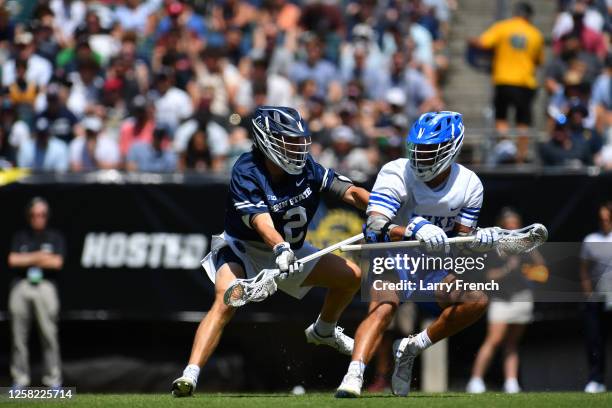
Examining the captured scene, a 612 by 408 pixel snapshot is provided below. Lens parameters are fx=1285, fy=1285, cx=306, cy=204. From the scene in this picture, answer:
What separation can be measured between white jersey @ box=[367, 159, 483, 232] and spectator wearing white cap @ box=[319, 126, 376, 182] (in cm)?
491

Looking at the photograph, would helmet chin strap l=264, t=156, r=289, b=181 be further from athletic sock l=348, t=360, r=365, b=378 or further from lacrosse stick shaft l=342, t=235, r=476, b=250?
athletic sock l=348, t=360, r=365, b=378

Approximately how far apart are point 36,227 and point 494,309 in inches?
197

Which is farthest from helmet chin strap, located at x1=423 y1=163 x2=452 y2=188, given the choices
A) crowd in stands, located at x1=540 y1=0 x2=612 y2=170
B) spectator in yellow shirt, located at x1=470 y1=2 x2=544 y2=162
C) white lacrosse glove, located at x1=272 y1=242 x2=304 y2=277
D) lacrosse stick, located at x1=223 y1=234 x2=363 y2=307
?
spectator in yellow shirt, located at x1=470 y1=2 x2=544 y2=162

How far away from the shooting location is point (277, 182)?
31.0 ft

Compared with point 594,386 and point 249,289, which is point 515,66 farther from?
point 249,289

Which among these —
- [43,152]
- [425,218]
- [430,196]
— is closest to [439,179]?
[430,196]

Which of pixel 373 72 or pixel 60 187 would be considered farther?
pixel 373 72

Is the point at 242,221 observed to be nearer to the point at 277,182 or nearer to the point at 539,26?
the point at 277,182

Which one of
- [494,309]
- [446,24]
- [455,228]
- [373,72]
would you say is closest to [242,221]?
[455,228]

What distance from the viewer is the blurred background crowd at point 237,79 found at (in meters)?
15.0

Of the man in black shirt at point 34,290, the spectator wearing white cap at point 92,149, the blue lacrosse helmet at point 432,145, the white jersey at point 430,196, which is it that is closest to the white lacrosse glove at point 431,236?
the white jersey at point 430,196

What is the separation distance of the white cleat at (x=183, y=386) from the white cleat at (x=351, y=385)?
104cm

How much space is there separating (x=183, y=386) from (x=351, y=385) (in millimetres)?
1183

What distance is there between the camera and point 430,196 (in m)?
9.36
